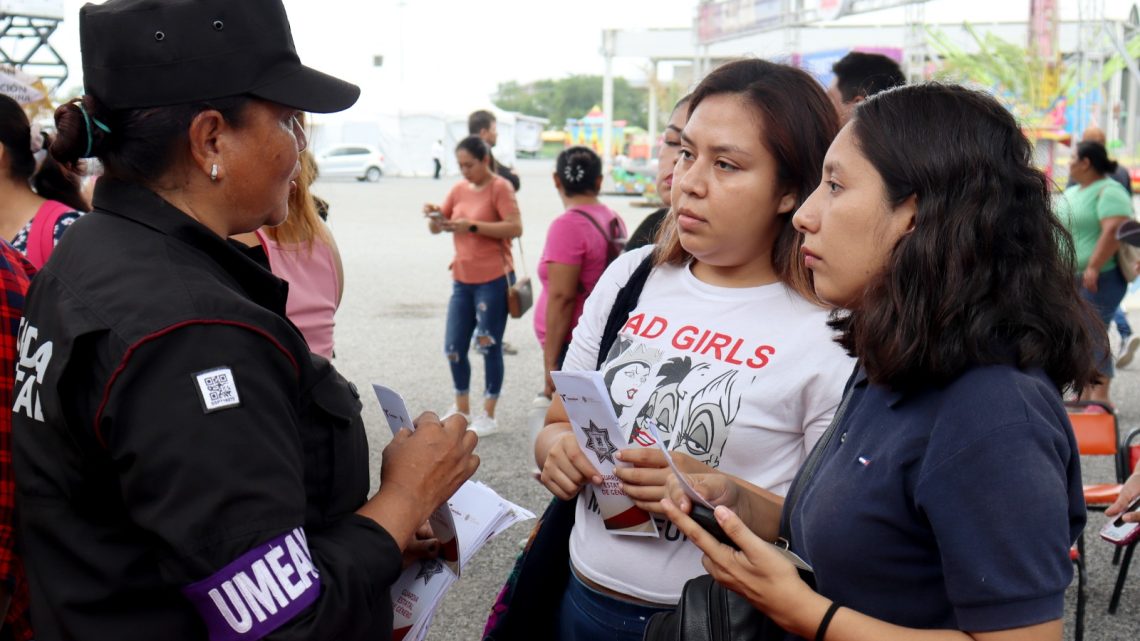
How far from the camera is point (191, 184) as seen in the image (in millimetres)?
1640

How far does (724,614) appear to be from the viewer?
1.74m

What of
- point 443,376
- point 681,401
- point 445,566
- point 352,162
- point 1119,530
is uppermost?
point 681,401

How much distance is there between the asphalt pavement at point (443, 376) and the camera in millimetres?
4566

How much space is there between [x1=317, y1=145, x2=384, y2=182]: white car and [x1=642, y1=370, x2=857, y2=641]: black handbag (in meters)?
37.4

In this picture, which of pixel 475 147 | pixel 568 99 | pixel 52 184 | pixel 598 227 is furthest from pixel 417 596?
pixel 568 99

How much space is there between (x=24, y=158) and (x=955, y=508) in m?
3.52

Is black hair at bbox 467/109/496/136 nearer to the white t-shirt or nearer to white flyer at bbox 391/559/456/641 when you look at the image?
the white t-shirt

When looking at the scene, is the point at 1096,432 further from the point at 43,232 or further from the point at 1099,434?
the point at 43,232

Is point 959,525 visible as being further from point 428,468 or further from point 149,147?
point 149,147

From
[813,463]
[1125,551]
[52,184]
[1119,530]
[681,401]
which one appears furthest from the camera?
[1125,551]

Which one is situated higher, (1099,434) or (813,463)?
(813,463)

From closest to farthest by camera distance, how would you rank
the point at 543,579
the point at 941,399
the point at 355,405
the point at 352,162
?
1. the point at 941,399
2. the point at 355,405
3. the point at 543,579
4. the point at 352,162

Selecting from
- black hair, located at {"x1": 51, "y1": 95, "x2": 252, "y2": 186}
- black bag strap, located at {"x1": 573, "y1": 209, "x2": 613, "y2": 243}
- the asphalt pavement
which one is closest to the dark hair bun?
black hair, located at {"x1": 51, "y1": 95, "x2": 252, "y2": 186}

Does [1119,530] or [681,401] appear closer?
[681,401]
